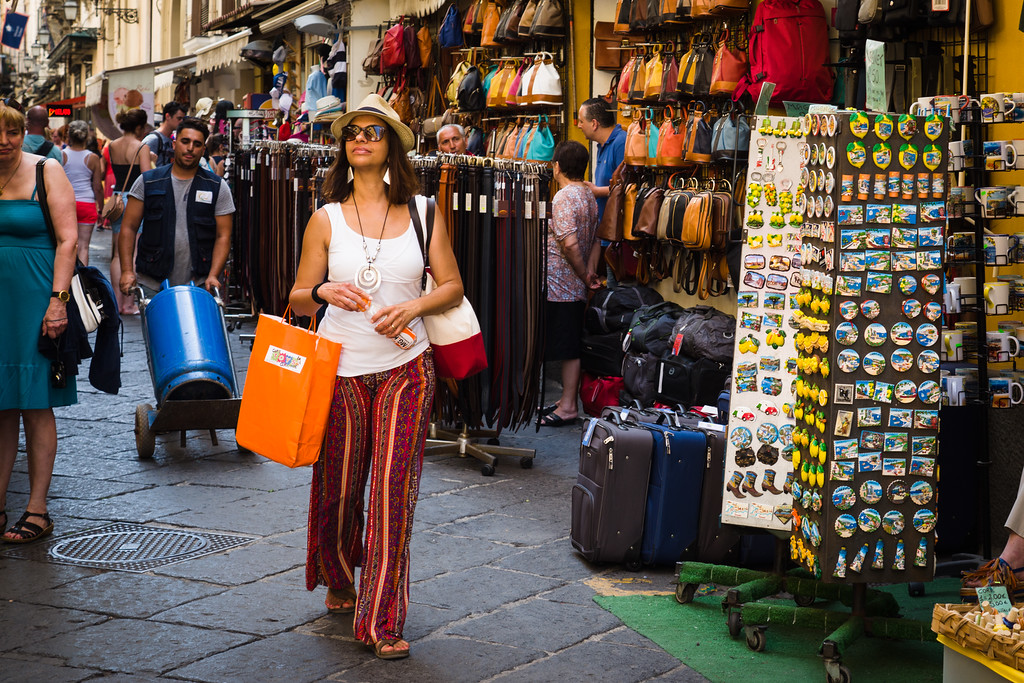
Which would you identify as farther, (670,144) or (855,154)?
(670,144)

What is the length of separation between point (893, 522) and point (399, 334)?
1.64 m

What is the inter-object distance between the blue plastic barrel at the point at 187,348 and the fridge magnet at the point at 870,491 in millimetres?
3847

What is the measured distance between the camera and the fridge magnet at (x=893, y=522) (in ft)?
12.7

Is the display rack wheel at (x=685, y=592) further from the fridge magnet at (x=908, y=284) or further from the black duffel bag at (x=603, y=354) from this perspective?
the black duffel bag at (x=603, y=354)

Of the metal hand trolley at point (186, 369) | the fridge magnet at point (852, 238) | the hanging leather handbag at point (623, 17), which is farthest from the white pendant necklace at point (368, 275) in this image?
the hanging leather handbag at point (623, 17)

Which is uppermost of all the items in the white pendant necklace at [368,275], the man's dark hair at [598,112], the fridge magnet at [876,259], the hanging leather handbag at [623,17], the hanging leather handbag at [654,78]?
the hanging leather handbag at [623,17]

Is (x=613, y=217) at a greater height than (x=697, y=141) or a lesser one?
lesser

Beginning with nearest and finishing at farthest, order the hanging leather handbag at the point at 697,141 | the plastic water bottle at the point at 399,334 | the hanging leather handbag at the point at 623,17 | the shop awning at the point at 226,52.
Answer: the plastic water bottle at the point at 399,334
the hanging leather handbag at the point at 697,141
the hanging leather handbag at the point at 623,17
the shop awning at the point at 226,52

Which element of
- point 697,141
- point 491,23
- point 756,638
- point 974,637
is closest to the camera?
point 974,637

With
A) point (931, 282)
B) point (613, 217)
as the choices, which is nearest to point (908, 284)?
point (931, 282)

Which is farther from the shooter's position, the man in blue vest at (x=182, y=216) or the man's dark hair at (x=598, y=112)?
the man's dark hair at (x=598, y=112)

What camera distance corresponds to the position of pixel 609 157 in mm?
8445

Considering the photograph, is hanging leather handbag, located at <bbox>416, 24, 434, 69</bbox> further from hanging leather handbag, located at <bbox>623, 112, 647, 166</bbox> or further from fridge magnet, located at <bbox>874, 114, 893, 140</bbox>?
fridge magnet, located at <bbox>874, 114, 893, 140</bbox>

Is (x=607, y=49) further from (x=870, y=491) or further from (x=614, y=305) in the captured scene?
(x=870, y=491)
